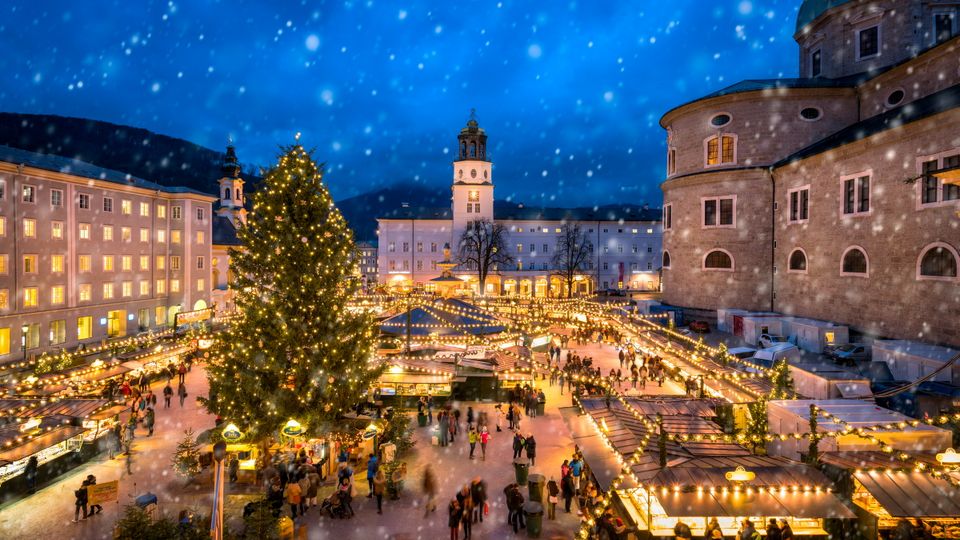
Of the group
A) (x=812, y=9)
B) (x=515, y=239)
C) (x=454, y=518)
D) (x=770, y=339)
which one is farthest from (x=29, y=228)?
(x=812, y=9)

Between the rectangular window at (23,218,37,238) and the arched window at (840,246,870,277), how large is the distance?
45.3 m

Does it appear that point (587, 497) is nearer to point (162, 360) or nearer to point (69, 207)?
point (162, 360)

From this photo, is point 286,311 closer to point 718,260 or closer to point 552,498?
point 552,498

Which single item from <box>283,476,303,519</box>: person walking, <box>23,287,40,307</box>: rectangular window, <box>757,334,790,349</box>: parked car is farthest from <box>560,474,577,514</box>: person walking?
<box>23,287,40,307</box>: rectangular window

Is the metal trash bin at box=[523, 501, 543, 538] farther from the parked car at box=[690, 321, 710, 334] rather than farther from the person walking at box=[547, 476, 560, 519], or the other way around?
the parked car at box=[690, 321, 710, 334]

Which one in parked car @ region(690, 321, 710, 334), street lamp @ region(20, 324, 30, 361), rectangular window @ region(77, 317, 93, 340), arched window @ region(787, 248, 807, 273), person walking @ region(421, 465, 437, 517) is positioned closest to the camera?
person walking @ region(421, 465, 437, 517)

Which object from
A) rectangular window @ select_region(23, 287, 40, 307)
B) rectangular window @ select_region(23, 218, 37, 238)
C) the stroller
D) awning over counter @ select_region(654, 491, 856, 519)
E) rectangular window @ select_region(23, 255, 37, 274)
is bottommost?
the stroller

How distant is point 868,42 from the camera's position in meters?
34.3

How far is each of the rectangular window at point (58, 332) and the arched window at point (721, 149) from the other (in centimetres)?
4339

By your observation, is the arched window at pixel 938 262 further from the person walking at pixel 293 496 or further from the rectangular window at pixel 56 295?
the rectangular window at pixel 56 295

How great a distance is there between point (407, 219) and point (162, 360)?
153ft

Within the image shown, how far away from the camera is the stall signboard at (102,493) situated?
39.1 feet

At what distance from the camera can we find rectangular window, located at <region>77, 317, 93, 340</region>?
3550cm

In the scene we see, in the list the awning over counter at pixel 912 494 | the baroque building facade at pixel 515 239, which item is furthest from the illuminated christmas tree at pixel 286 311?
the baroque building facade at pixel 515 239
